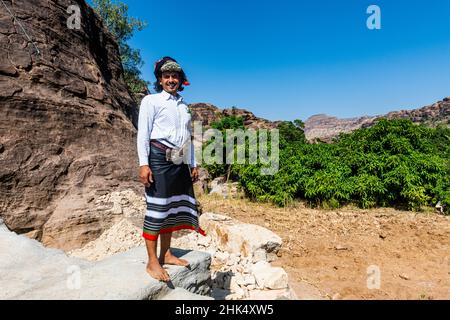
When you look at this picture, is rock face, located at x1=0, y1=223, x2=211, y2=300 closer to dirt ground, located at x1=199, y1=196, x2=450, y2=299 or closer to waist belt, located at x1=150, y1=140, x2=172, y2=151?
waist belt, located at x1=150, y1=140, x2=172, y2=151

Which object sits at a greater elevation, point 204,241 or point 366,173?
point 366,173

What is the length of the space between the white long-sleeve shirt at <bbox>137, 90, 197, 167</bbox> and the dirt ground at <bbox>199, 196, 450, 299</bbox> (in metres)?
2.67

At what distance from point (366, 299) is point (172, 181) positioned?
9.61 ft

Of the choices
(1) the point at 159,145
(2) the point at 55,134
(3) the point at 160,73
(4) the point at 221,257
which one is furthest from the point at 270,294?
(2) the point at 55,134

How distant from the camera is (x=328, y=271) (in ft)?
15.1

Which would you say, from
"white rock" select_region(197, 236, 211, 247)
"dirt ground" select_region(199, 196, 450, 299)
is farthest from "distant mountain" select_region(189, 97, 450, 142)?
"white rock" select_region(197, 236, 211, 247)

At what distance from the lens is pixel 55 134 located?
4863 millimetres

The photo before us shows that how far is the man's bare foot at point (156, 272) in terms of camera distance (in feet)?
7.71

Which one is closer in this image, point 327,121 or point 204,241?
point 204,241

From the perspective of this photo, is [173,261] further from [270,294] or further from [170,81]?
[170,81]

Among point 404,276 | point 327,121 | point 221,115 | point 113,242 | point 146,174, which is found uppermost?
point 327,121

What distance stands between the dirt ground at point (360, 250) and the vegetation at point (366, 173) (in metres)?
0.45

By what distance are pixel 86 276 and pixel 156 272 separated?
0.51m

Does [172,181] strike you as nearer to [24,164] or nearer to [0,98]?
[24,164]
